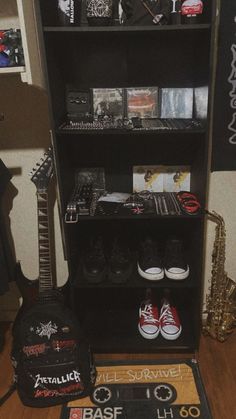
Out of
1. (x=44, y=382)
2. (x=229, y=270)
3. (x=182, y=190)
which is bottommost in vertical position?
(x=44, y=382)

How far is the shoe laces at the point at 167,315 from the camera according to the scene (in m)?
1.77

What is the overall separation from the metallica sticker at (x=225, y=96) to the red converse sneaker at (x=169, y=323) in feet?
2.55

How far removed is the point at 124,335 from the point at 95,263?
1.50 feet

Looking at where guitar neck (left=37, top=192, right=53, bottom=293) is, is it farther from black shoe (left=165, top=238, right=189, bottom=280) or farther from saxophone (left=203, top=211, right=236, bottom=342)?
saxophone (left=203, top=211, right=236, bottom=342)

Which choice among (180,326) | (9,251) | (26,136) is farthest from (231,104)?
(9,251)

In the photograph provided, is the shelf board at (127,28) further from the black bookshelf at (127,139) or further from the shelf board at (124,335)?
the shelf board at (124,335)

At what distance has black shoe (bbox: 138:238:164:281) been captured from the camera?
1619mm

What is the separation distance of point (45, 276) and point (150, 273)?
0.50 metres

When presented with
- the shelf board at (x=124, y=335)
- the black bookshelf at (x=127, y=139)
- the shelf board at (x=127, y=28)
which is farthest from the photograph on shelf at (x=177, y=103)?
the shelf board at (x=124, y=335)

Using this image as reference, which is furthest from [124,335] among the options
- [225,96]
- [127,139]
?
[225,96]

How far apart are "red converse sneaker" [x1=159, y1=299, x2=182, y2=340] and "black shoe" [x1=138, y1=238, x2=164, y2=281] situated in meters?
0.29

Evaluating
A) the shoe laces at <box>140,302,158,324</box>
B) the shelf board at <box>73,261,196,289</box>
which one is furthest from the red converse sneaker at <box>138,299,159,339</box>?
the shelf board at <box>73,261,196,289</box>

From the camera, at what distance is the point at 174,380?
1.61m

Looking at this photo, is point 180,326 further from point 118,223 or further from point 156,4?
point 156,4
